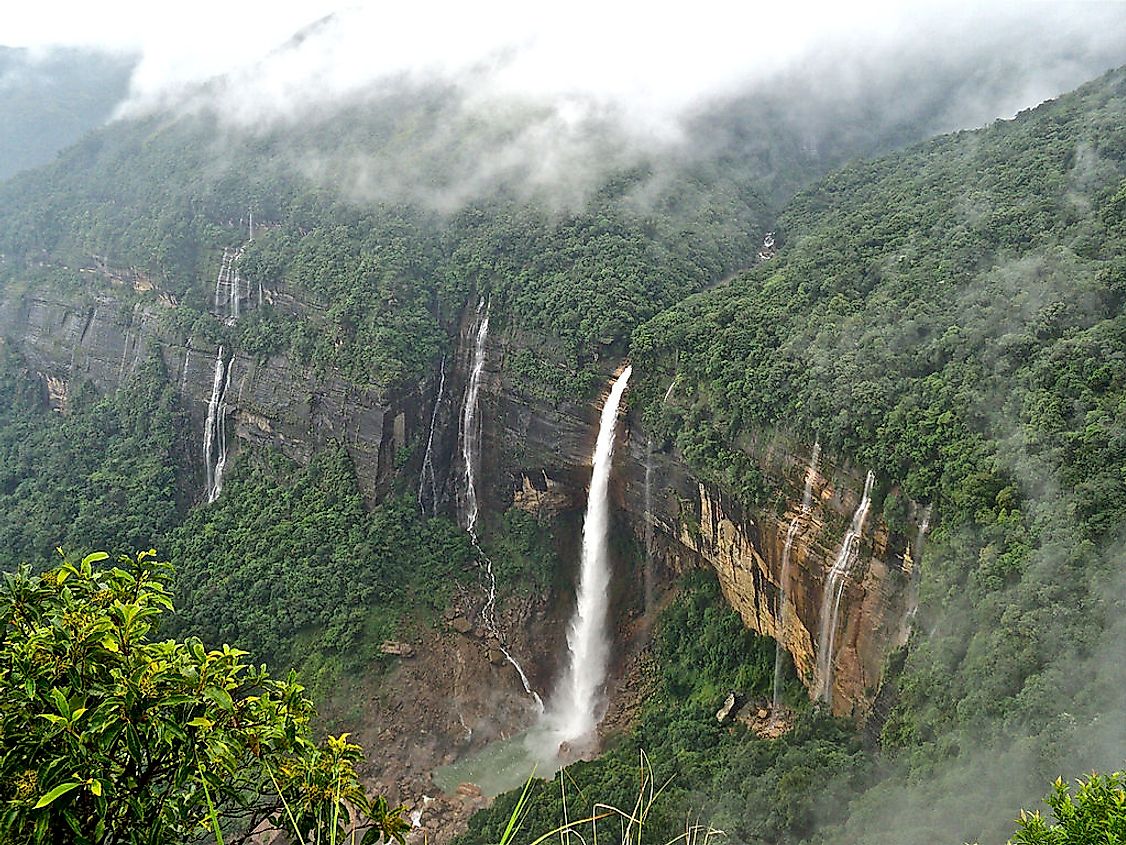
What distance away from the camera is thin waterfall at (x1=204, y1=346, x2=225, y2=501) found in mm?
28594

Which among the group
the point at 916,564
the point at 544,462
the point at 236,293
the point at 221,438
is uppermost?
the point at 236,293

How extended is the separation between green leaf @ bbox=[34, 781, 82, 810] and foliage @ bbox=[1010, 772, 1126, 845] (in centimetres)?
619

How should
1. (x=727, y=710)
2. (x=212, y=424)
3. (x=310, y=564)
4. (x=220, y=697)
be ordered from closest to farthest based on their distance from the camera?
(x=220, y=697)
(x=727, y=710)
(x=310, y=564)
(x=212, y=424)

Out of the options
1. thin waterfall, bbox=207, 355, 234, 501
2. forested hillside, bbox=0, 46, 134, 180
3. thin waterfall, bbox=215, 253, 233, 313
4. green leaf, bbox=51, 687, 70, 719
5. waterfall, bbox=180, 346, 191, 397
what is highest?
forested hillside, bbox=0, 46, 134, 180

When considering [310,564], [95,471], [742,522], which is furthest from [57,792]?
[95,471]

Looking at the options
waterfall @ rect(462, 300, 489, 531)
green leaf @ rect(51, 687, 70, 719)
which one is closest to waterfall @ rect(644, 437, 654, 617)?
waterfall @ rect(462, 300, 489, 531)

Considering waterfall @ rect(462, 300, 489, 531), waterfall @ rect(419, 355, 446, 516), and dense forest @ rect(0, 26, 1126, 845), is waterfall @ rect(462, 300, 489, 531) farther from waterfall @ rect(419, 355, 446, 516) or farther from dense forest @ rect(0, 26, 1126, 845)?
waterfall @ rect(419, 355, 446, 516)

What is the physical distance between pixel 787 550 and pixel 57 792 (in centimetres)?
1612

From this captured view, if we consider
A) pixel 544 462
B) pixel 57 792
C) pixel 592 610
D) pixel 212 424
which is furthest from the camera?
pixel 212 424

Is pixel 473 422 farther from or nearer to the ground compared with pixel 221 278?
nearer to the ground

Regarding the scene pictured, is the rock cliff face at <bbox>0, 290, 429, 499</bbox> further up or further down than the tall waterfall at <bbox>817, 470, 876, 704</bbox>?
further up

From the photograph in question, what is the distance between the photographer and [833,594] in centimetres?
1673

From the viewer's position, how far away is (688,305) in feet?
76.5

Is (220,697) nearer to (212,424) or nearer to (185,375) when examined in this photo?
(212,424)
